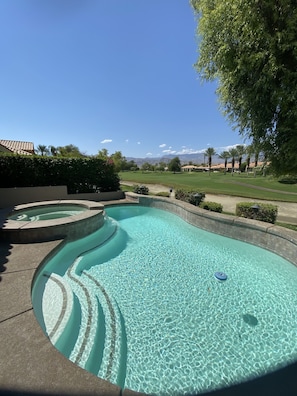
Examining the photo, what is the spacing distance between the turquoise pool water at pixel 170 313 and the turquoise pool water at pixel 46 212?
8.01ft

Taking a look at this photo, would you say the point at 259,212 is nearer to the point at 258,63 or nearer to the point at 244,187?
the point at 258,63

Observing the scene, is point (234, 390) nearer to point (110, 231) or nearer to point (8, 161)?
point (110, 231)

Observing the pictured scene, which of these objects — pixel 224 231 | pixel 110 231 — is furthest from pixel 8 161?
pixel 224 231

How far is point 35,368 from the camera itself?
5.70 feet

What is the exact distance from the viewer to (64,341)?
2555 millimetres

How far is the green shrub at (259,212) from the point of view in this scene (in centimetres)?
649

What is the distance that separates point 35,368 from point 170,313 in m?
2.17

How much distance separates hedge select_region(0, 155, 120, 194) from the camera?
10234 millimetres

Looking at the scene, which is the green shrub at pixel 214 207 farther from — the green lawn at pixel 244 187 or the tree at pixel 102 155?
the tree at pixel 102 155

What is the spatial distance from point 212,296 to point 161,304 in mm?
1068

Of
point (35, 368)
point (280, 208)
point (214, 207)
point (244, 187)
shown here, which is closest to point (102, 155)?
point (214, 207)

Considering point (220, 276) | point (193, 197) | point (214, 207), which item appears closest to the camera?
point (220, 276)

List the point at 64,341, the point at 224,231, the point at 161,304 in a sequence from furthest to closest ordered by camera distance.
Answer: the point at 224,231, the point at 161,304, the point at 64,341

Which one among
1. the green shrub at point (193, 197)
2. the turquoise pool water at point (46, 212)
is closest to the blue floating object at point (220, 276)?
the green shrub at point (193, 197)
